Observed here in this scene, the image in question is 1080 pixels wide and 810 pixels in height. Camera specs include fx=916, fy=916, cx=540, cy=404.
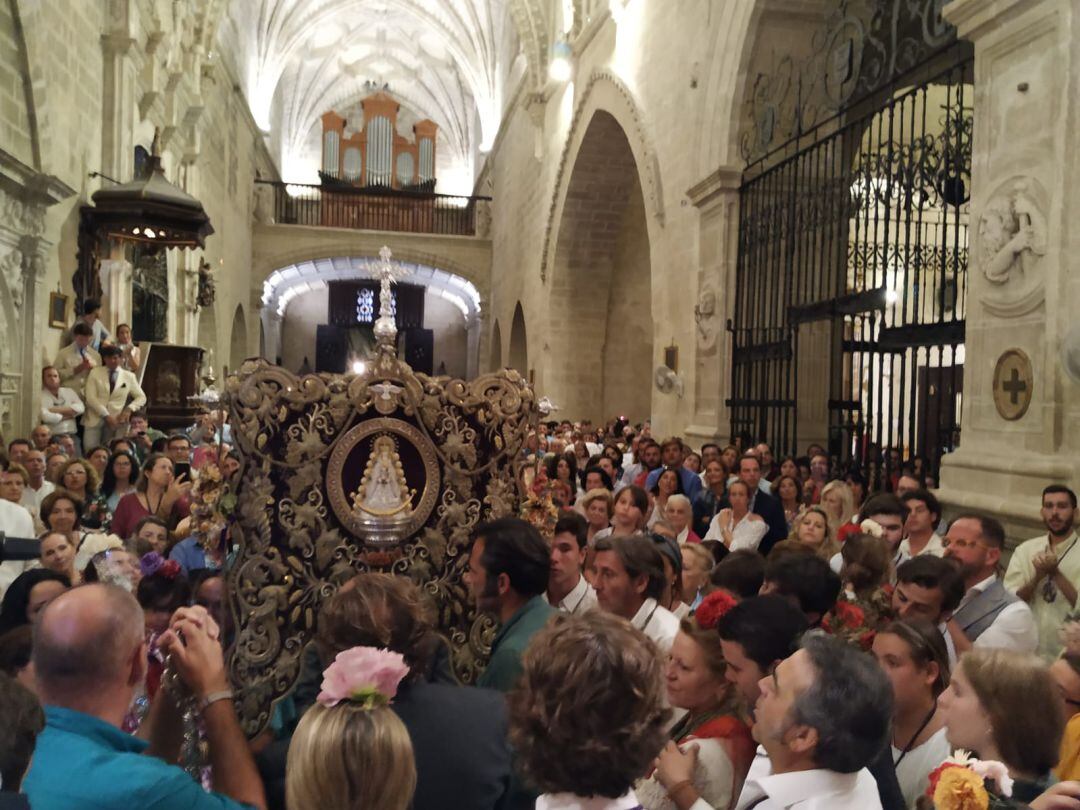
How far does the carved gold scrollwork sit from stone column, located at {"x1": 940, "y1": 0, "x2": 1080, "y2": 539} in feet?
8.53

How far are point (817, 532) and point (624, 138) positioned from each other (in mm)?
10710

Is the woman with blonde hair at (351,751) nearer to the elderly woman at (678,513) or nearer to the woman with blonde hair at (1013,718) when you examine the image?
the woman with blonde hair at (1013,718)

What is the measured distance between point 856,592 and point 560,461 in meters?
3.55

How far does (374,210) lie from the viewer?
24625mm

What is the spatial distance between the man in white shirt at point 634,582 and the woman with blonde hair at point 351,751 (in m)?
1.48

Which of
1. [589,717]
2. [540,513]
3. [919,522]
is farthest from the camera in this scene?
[919,522]

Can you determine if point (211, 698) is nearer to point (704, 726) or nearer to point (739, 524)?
point (704, 726)

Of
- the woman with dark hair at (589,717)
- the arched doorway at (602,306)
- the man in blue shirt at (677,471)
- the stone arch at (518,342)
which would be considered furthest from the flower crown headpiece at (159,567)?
the stone arch at (518,342)

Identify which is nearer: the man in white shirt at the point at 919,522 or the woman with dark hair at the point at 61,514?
the woman with dark hair at the point at 61,514

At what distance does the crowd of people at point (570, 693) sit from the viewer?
155 centimetres

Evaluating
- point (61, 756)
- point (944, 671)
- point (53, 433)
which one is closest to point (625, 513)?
point (944, 671)

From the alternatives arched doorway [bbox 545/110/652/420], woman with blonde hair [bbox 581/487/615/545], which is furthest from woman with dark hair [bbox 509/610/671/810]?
arched doorway [bbox 545/110/652/420]

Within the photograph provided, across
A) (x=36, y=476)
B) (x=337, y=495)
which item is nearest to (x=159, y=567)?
(x=337, y=495)

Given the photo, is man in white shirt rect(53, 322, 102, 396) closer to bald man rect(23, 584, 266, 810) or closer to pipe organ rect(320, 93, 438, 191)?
bald man rect(23, 584, 266, 810)
